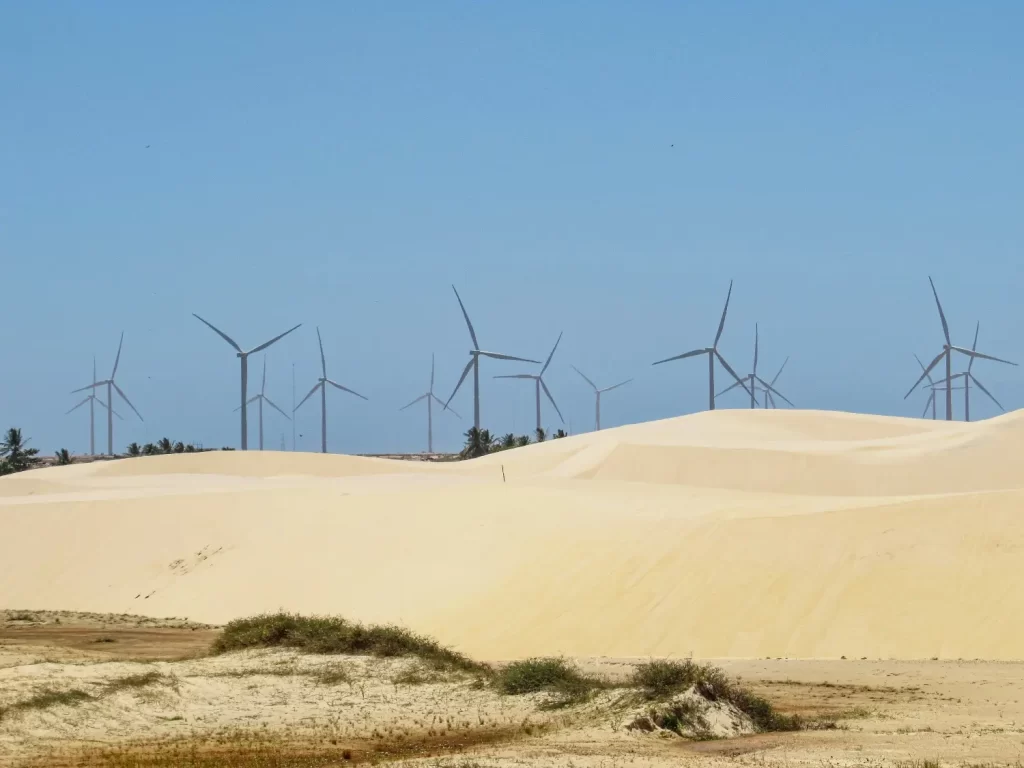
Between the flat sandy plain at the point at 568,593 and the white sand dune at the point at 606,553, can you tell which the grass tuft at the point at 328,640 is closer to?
the flat sandy plain at the point at 568,593

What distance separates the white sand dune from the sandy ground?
394cm

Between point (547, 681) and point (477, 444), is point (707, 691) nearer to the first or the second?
point (547, 681)

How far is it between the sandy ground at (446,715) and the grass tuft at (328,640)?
800 mm

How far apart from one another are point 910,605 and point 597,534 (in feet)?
40.9

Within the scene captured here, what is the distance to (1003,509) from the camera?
38.3 metres

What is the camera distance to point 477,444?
117 m

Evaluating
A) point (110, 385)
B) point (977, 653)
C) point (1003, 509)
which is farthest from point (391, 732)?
point (110, 385)

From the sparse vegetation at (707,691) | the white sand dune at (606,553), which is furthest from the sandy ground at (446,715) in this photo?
the white sand dune at (606,553)

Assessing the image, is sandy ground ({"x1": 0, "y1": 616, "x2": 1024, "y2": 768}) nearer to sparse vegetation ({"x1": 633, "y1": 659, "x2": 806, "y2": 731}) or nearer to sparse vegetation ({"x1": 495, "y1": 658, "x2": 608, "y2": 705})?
sparse vegetation ({"x1": 495, "y1": 658, "x2": 608, "y2": 705})

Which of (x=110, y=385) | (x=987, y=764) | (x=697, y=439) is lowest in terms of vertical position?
(x=987, y=764)

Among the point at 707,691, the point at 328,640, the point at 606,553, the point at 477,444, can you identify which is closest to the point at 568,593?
the point at 606,553

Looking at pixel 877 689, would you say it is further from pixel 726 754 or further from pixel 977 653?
pixel 726 754

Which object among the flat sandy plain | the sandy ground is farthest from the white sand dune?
the sandy ground

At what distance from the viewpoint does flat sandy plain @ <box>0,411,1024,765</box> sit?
2242 cm
